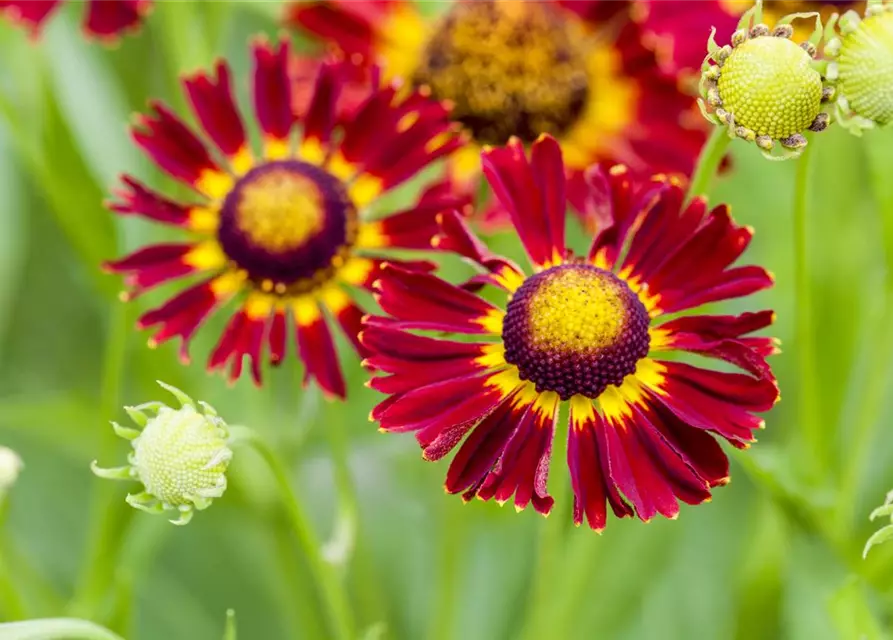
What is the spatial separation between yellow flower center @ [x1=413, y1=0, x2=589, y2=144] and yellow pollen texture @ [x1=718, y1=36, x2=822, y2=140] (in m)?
0.23

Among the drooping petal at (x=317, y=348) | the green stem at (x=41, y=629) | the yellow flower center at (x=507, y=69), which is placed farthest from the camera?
the yellow flower center at (x=507, y=69)

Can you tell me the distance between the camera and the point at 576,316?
433 mm

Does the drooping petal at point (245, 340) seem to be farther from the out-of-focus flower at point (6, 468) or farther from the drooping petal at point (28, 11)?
the drooping petal at point (28, 11)

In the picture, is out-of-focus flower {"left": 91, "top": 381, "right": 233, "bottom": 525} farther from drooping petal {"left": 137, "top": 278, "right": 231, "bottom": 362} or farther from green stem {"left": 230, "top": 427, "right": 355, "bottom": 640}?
drooping petal {"left": 137, "top": 278, "right": 231, "bottom": 362}

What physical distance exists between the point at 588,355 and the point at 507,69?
0.25 meters

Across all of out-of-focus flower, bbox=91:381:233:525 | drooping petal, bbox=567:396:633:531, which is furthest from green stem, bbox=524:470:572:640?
out-of-focus flower, bbox=91:381:233:525

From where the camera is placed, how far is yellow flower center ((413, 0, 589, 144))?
63 cm

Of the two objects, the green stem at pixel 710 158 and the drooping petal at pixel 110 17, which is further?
the drooping petal at pixel 110 17

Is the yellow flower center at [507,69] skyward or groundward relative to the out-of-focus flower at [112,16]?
skyward

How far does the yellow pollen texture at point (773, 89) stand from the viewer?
38 cm

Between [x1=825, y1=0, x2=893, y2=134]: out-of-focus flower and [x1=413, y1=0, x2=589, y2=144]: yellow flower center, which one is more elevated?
[x1=413, y1=0, x2=589, y2=144]: yellow flower center

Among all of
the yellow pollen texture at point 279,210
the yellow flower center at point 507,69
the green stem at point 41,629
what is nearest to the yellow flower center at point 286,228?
the yellow pollen texture at point 279,210

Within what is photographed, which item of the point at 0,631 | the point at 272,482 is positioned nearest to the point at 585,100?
the point at 272,482

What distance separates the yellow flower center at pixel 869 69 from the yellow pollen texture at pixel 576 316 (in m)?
0.11
